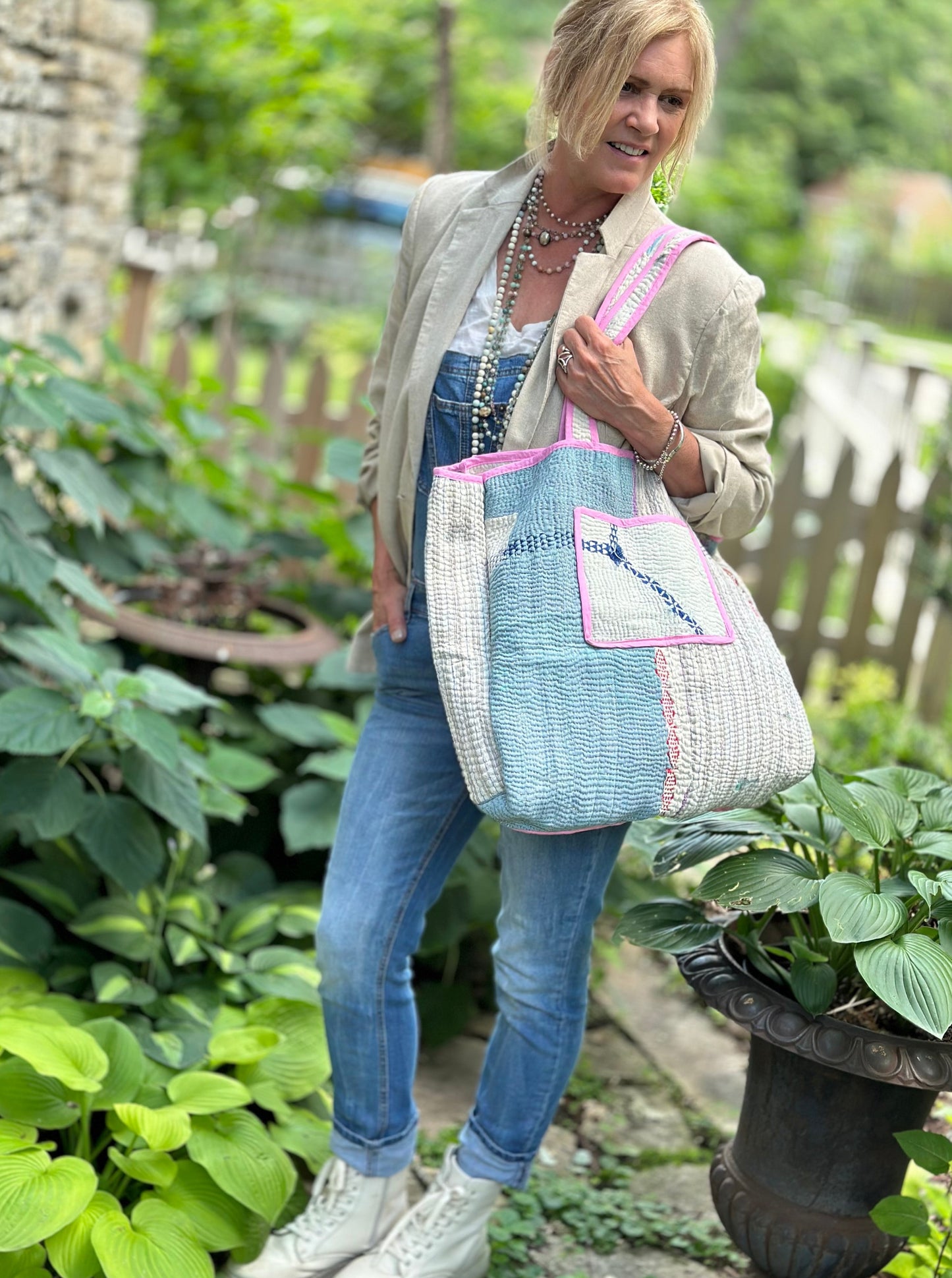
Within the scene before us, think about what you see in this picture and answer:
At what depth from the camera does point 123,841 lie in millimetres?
2566

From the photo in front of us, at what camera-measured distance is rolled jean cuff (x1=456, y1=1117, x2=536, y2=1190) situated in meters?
2.11

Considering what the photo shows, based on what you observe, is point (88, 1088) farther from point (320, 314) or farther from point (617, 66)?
point (320, 314)

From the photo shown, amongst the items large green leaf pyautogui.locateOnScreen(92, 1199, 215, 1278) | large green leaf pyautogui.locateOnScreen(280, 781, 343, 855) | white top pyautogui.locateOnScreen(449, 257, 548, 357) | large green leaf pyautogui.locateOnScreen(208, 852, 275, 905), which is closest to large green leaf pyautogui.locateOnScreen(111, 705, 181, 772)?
large green leaf pyautogui.locateOnScreen(280, 781, 343, 855)

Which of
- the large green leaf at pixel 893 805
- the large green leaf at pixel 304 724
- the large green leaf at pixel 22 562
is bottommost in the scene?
the large green leaf at pixel 304 724

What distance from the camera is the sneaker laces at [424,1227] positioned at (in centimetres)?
209

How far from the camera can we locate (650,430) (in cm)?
182

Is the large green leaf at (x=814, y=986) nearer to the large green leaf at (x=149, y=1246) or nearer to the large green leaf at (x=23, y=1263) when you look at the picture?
the large green leaf at (x=149, y=1246)

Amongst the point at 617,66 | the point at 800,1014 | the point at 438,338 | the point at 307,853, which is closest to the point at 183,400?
the point at 307,853

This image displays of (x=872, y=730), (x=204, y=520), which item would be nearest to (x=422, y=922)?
(x=204, y=520)

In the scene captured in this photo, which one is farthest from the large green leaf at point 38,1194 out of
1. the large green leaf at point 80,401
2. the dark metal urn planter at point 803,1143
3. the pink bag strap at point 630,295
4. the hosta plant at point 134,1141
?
the large green leaf at point 80,401

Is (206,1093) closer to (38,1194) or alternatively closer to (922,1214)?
(38,1194)

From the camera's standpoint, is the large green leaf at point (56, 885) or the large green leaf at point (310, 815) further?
the large green leaf at point (310, 815)

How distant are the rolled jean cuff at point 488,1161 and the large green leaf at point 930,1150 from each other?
22.4 inches

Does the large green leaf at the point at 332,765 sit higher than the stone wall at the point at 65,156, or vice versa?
the stone wall at the point at 65,156
